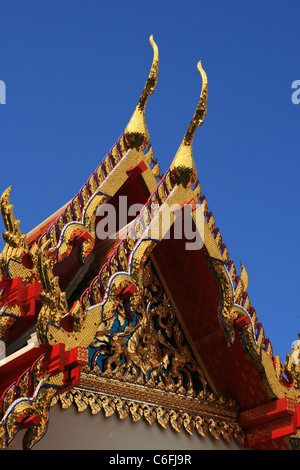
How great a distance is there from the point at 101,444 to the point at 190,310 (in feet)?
5.71

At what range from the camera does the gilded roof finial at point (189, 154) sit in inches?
274

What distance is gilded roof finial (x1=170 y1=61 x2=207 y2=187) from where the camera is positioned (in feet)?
22.9

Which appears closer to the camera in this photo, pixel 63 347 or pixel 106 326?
pixel 63 347

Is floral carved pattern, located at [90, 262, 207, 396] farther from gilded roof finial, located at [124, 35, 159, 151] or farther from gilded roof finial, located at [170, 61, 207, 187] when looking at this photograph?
gilded roof finial, located at [124, 35, 159, 151]

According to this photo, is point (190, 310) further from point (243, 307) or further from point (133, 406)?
point (133, 406)

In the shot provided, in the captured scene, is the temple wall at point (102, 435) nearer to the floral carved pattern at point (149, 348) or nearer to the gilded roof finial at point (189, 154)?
the floral carved pattern at point (149, 348)

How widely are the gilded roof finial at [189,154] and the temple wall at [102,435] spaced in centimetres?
222

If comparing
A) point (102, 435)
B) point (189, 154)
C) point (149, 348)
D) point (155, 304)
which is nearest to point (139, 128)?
point (189, 154)

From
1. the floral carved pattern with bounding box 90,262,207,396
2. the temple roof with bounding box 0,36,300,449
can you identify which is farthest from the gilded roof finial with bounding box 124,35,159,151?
the floral carved pattern with bounding box 90,262,207,396

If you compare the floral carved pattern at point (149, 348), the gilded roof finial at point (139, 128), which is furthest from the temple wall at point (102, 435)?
the gilded roof finial at point (139, 128)

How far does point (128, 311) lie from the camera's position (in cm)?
632

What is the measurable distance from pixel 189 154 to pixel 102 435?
2.64m
